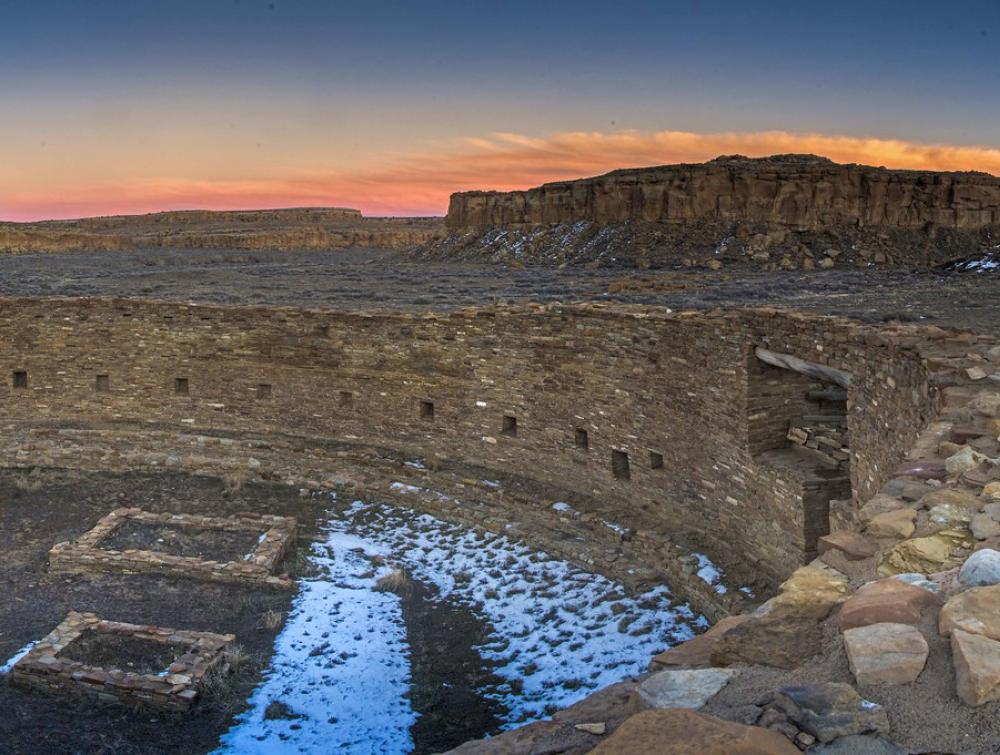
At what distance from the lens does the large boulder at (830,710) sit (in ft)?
9.35

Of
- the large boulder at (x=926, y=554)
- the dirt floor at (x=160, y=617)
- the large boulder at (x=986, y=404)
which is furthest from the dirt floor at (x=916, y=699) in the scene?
the dirt floor at (x=160, y=617)

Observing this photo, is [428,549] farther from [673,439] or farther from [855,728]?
[855,728]

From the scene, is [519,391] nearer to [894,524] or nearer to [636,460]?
[636,460]

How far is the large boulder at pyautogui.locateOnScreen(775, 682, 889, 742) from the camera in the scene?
2850 millimetres

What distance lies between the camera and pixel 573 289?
100 feet

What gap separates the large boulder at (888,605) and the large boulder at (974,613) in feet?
0.41

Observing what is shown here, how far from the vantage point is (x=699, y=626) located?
354 inches

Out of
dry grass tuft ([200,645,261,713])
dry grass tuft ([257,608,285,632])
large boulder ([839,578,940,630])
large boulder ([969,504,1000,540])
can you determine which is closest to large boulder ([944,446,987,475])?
large boulder ([969,504,1000,540])

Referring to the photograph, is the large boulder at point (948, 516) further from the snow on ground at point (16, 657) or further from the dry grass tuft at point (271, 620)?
the snow on ground at point (16, 657)

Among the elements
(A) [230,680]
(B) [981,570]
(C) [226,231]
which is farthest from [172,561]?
(C) [226,231]

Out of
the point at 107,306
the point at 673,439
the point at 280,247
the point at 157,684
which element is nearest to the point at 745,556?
the point at 673,439

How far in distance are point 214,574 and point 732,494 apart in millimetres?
6349

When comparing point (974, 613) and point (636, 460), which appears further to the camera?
point (636, 460)

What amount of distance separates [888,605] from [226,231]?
342 ft
